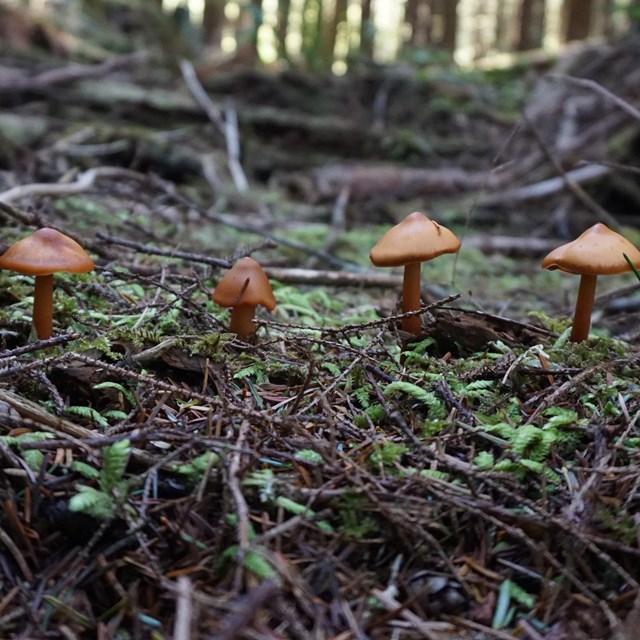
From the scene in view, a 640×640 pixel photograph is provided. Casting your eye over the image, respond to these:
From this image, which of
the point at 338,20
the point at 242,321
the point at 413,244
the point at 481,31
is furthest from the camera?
the point at 481,31

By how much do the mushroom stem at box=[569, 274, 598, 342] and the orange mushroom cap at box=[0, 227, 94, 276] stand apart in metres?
1.92

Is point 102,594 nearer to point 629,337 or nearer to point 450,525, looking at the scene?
point 450,525

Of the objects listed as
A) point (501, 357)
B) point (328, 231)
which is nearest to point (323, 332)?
point (501, 357)

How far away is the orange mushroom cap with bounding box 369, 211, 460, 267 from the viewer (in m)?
2.21

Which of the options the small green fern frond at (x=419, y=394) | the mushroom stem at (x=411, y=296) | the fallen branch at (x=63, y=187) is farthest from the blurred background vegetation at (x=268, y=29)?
the small green fern frond at (x=419, y=394)

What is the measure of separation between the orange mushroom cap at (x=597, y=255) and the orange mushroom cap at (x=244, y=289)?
1.10 m

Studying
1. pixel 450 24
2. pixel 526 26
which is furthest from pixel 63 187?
pixel 450 24

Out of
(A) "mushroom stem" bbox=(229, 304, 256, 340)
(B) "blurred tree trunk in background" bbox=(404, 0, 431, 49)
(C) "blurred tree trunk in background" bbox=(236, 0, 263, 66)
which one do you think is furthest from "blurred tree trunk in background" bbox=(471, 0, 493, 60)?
(A) "mushroom stem" bbox=(229, 304, 256, 340)

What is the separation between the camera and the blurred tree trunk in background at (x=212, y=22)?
57.7ft

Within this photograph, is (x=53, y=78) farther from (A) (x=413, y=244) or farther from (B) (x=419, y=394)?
(B) (x=419, y=394)

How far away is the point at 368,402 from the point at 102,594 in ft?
3.42

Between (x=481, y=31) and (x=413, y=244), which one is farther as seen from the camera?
(x=481, y=31)

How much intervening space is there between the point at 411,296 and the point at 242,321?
72cm

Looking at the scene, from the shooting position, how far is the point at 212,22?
17.9 metres
